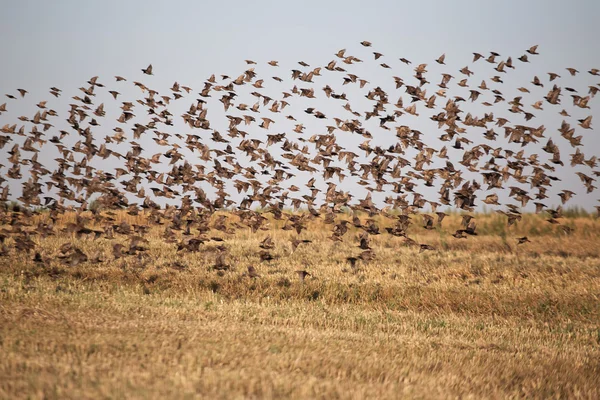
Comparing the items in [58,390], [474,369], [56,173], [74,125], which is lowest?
[58,390]

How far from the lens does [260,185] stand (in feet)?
45.2

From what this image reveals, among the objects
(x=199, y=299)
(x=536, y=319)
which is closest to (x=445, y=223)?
(x=536, y=319)

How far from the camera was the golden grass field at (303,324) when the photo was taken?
6.58 m

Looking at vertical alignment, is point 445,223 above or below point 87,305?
above

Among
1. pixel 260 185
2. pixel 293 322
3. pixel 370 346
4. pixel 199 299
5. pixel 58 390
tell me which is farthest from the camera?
pixel 260 185

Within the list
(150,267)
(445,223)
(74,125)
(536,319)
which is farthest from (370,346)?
(445,223)

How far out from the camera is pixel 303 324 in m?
10.7

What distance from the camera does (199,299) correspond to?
498 inches

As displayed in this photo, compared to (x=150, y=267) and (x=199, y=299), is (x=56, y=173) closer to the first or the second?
(x=150, y=267)

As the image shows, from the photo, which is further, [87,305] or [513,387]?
[87,305]

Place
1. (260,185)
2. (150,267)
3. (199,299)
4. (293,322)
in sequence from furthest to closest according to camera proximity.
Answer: (150,267), (260,185), (199,299), (293,322)

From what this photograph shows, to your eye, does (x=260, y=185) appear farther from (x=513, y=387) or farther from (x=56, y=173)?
(x=513, y=387)

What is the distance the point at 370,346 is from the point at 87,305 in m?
4.75

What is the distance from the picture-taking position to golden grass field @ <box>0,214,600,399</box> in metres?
6.58
